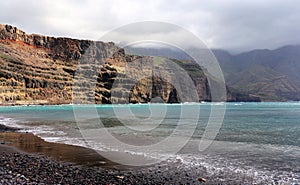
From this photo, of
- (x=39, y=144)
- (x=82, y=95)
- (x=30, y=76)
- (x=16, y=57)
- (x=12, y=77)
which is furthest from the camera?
(x=82, y=95)

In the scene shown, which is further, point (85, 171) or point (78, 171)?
point (85, 171)

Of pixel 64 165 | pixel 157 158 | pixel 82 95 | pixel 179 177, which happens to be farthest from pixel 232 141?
pixel 82 95

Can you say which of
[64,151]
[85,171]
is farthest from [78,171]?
[64,151]

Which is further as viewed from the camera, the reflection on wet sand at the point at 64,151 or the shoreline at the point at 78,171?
the reflection on wet sand at the point at 64,151

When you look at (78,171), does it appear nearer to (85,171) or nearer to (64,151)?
(85,171)

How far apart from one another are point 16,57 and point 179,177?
18353 centimetres

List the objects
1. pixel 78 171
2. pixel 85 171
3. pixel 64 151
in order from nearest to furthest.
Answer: pixel 78 171 < pixel 85 171 < pixel 64 151

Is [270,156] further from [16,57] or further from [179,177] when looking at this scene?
[16,57]

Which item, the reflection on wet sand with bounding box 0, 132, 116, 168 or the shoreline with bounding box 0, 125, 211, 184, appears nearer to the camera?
the shoreline with bounding box 0, 125, 211, 184

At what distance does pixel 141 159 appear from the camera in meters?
20.4

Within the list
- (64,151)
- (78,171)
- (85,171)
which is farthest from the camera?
(64,151)

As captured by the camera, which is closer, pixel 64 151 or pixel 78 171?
pixel 78 171

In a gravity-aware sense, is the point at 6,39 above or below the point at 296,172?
above

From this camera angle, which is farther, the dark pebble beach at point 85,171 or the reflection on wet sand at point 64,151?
the reflection on wet sand at point 64,151
